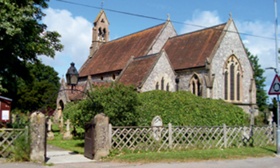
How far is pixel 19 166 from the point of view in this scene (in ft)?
37.4

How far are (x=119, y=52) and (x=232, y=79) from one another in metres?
14.7

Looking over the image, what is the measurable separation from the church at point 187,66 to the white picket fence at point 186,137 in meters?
10.7

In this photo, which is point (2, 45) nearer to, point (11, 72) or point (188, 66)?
point (11, 72)

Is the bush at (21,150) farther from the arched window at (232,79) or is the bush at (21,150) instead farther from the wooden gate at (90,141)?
the arched window at (232,79)

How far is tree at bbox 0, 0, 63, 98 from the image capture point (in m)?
15.2

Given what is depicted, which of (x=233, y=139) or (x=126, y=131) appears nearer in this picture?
(x=126, y=131)

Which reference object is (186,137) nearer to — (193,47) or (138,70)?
Result: (138,70)

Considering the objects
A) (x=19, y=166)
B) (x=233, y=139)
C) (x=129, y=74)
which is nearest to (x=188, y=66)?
(x=129, y=74)

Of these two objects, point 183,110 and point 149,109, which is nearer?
point 149,109

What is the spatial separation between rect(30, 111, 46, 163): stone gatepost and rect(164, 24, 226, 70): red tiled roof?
22.2m

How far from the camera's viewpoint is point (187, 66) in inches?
1325

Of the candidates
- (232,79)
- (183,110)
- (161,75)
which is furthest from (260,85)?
(183,110)

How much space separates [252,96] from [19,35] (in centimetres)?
2674

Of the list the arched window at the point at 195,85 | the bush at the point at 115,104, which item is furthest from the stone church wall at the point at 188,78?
the bush at the point at 115,104
